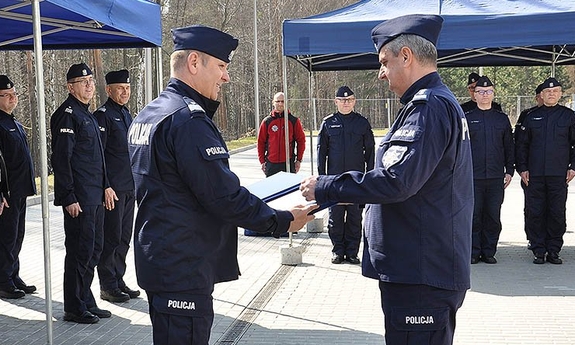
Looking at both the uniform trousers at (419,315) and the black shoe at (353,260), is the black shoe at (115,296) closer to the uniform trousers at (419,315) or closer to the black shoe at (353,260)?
the black shoe at (353,260)

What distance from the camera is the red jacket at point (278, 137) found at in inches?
433

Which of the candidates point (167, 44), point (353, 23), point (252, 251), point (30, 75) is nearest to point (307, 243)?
point (252, 251)

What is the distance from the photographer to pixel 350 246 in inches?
358

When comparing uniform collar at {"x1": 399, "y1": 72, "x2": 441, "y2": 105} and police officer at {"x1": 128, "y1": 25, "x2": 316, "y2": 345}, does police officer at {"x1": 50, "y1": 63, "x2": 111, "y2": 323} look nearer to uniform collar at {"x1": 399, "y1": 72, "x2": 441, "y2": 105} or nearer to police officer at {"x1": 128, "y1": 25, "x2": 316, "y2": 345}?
police officer at {"x1": 128, "y1": 25, "x2": 316, "y2": 345}

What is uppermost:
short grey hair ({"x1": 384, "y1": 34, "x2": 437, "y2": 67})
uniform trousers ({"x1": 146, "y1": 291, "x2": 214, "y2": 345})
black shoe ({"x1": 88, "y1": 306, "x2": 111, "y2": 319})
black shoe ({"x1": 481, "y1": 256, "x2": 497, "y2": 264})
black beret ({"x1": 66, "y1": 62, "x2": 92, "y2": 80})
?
black beret ({"x1": 66, "y1": 62, "x2": 92, "y2": 80})

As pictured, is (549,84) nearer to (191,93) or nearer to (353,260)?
(353,260)

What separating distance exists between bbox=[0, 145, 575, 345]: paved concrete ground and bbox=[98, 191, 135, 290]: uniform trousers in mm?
283

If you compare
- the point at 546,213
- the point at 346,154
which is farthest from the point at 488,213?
the point at 346,154

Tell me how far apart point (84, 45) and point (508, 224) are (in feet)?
24.5

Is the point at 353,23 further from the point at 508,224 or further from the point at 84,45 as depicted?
the point at 508,224

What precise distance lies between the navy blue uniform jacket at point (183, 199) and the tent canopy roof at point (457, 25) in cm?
464

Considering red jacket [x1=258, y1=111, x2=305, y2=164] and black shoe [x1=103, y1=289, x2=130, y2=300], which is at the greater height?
red jacket [x1=258, y1=111, x2=305, y2=164]

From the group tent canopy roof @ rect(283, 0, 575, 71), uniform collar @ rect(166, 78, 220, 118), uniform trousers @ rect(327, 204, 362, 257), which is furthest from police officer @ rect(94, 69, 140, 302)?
uniform collar @ rect(166, 78, 220, 118)

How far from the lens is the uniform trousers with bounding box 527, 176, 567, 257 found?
8.86 m
